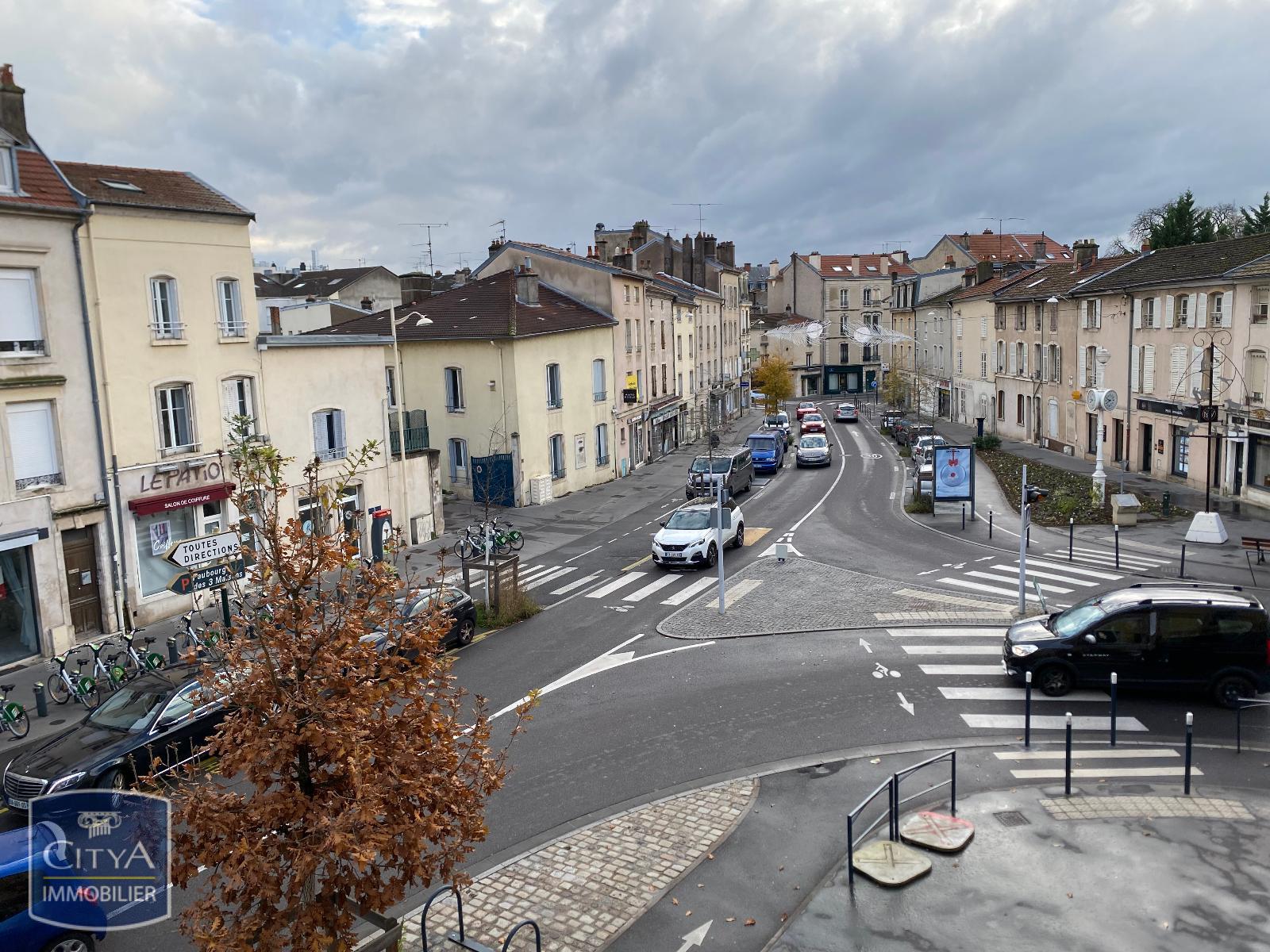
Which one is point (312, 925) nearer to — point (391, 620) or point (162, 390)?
point (391, 620)

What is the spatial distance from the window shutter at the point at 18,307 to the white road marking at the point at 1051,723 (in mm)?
18661

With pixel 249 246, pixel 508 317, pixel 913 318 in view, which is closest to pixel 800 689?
pixel 249 246

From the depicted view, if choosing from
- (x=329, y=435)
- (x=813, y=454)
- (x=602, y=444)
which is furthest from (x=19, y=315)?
(x=813, y=454)

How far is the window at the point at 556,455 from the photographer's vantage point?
121 ft

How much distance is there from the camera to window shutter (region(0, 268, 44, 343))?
1809cm

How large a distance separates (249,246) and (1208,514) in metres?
24.7

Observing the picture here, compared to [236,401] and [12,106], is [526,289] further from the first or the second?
[12,106]

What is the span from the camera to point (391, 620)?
6.73 meters

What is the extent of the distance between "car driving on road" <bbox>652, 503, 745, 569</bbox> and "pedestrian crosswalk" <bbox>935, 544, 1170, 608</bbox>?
19.4 feet

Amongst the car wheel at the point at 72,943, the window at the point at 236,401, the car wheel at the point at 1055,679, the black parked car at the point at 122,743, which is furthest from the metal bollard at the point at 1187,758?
the window at the point at 236,401

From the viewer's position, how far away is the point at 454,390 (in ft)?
119

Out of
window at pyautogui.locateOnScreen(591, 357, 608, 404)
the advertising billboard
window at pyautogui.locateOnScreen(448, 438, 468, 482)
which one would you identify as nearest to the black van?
the advertising billboard

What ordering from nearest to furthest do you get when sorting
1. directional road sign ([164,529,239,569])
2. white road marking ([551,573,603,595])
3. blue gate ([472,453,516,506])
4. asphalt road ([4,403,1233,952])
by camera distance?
asphalt road ([4,403,1233,952]) → directional road sign ([164,529,239,569]) → white road marking ([551,573,603,595]) → blue gate ([472,453,516,506])

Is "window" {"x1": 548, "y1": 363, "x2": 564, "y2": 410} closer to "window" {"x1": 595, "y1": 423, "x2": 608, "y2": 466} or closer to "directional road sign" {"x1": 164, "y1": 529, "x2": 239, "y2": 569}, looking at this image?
"window" {"x1": 595, "y1": 423, "x2": 608, "y2": 466}
